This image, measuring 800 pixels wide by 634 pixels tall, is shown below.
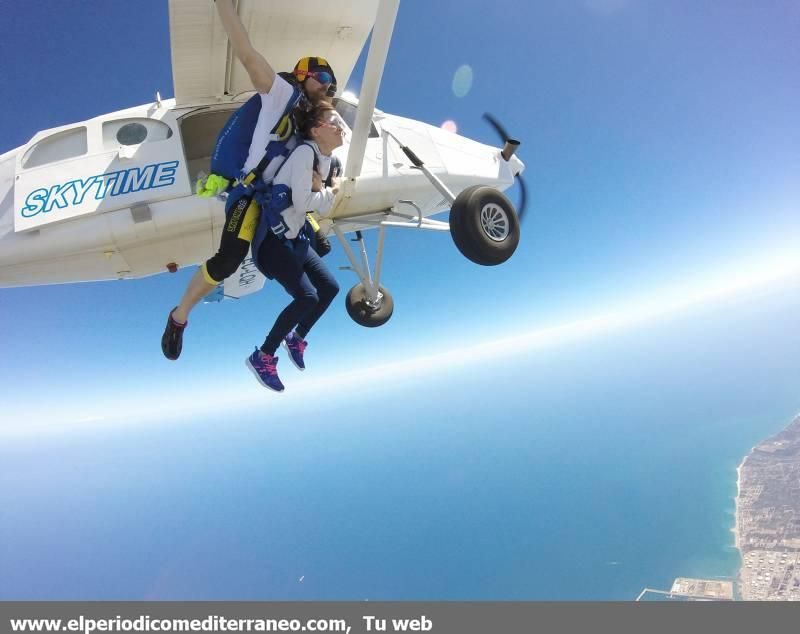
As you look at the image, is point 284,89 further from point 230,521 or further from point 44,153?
point 230,521

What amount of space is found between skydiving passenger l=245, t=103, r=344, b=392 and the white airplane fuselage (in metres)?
1.68

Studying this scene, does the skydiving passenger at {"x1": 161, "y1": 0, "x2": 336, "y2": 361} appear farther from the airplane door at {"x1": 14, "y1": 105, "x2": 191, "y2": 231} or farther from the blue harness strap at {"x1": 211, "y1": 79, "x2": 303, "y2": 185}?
the airplane door at {"x1": 14, "y1": 105, "x2": 191, "y2": 231}

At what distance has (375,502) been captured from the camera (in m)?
141

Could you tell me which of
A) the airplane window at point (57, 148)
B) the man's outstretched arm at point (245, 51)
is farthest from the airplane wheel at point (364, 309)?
the man's outstretched arm at point (245, 51)

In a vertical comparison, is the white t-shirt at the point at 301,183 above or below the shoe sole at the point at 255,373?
above

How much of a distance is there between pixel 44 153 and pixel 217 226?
1915 mm

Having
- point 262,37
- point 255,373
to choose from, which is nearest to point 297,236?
point 255,373

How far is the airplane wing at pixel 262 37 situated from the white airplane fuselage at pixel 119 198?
31 centimetres

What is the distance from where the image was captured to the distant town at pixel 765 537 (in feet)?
183

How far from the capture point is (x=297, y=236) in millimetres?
3297

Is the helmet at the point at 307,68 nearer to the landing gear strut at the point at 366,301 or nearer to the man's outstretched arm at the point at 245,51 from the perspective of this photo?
the man's outstretched arm at the point at 245,51

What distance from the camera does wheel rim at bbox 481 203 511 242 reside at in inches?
147

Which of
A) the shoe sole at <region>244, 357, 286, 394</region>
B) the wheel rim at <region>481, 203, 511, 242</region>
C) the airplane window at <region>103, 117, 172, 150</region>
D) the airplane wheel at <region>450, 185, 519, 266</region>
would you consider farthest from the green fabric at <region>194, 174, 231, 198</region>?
the airplane window at <region>103, 117, 172, 150</region>

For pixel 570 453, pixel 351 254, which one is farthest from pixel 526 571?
pixel 351 254
